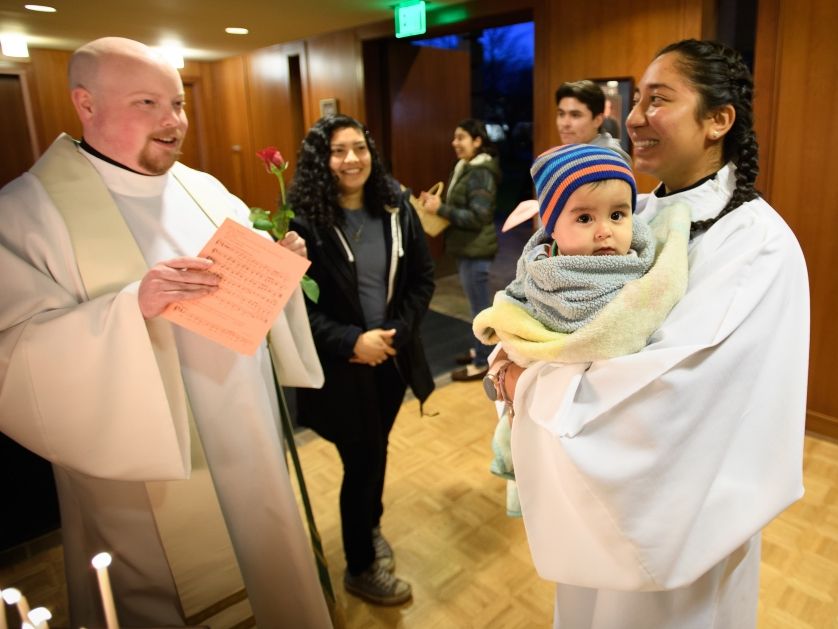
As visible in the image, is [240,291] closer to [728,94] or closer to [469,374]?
[728,94]

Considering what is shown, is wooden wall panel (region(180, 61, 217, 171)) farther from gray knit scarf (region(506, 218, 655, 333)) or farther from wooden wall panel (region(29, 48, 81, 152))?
gray knit scarf (region(506, 218, 655, 333))

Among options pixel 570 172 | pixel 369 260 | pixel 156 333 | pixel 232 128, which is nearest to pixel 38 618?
pixel 156 333

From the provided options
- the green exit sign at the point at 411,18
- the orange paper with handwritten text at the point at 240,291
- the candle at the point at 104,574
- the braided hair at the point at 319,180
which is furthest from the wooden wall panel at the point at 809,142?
the candle at the point at 104,574

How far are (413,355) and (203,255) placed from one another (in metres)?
0.94

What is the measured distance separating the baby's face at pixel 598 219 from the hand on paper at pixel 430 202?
2.63 m

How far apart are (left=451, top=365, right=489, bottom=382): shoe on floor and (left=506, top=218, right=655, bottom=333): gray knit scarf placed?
2770 millimetres

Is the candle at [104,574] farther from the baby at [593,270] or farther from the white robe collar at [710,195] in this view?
the white robe collar at [710,195]

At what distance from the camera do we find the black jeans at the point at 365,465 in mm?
1881

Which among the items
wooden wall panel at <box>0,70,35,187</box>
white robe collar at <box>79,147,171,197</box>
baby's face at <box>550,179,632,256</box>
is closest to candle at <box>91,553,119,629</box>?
baby's face at <box>550,179,632,256</box>

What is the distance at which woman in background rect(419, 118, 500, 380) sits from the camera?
12.2 feet

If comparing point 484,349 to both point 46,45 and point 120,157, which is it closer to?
point 120,157

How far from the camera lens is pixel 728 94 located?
1080mm

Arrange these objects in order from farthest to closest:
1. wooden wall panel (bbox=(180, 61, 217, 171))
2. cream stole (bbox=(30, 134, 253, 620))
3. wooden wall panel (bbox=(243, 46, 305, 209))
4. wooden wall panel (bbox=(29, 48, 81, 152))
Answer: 1. wooden wall panel (bbox=(180, 61, 217, 171))
2. wooden wall panel (bbox=(243, 46, 305, 209))
3. wooden wall panel (bbox=(29, 48, 81, 152))
4. cream stole (bbox=(30, 134, 253, 620))

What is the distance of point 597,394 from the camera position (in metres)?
0.97
